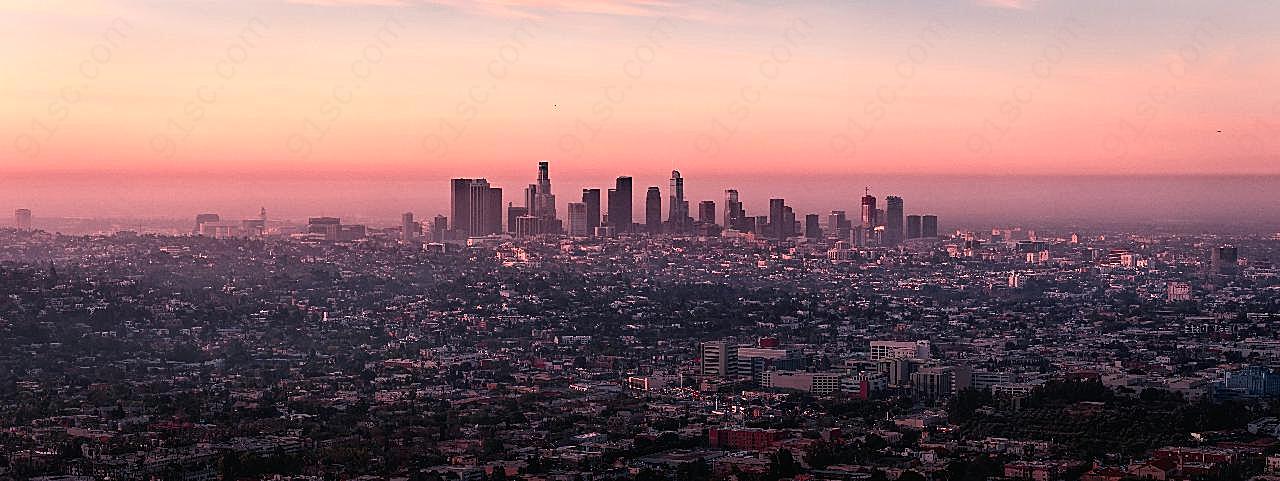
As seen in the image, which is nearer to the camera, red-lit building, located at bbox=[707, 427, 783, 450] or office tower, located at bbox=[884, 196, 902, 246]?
red-lit building, located at bbox=[707, 427, 783, 450]

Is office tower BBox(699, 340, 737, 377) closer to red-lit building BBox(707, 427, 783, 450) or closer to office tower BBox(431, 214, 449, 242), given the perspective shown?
red-lit building BBox(707, 427, 783, 450)

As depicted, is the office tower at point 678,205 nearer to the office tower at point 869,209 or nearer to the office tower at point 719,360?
the office tower at point 869,209

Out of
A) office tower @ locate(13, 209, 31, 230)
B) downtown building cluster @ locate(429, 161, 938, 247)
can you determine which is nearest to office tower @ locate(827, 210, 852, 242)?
downtown building cluster @ locate(429, 161, 938, 247)

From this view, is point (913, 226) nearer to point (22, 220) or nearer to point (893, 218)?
point (893, 218)

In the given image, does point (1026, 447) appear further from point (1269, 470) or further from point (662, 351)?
point (662, 351)

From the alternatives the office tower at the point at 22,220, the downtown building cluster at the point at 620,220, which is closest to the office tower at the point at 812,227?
the downtown building cluster at the point at 620,220

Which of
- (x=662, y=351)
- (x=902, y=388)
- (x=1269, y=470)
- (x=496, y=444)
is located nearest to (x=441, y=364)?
(x=662, y=351)

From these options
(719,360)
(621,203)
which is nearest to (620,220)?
(621,203)
